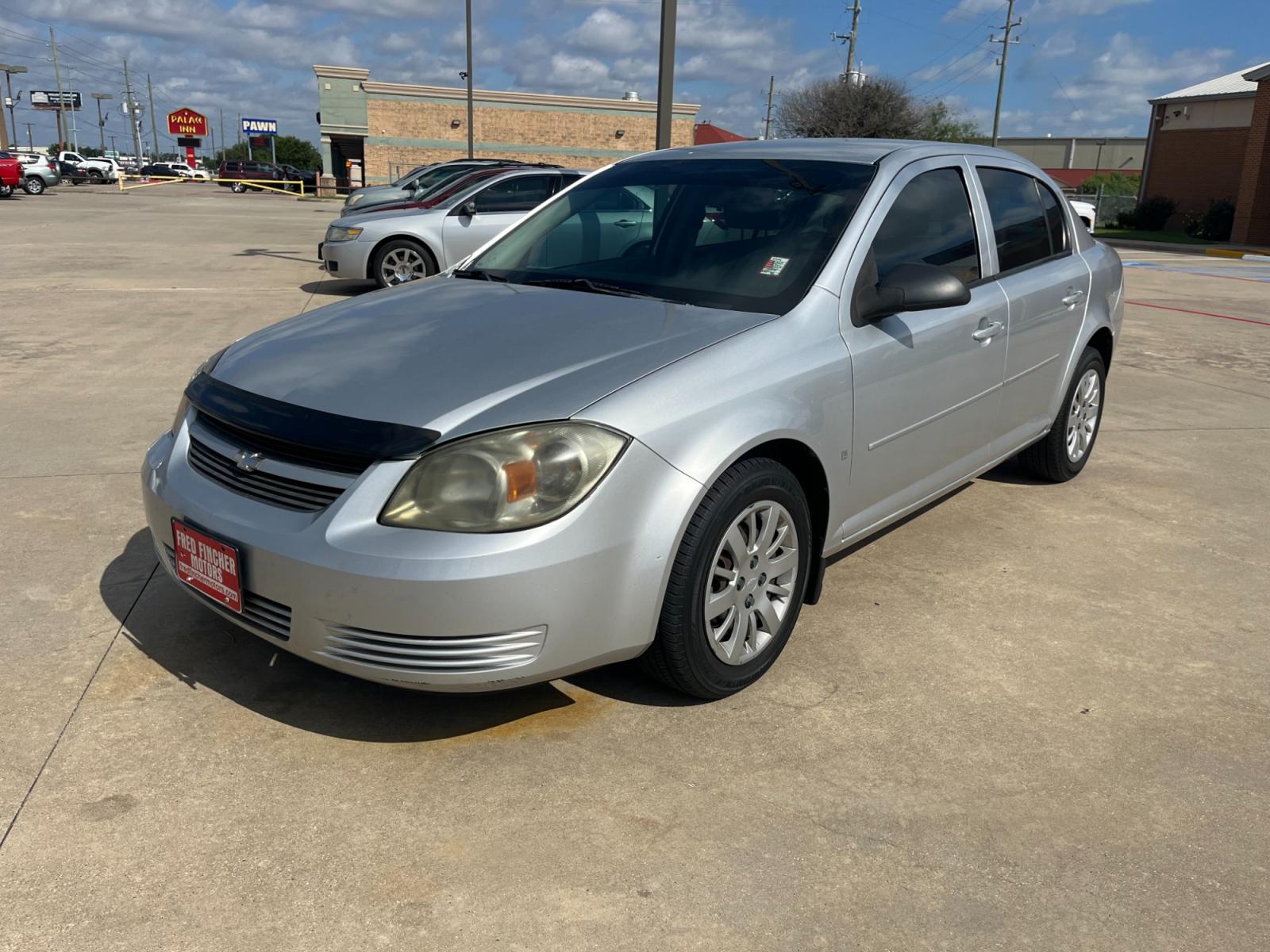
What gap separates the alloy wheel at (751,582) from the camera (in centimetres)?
311

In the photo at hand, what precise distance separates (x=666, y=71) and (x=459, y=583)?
8550 millimetres

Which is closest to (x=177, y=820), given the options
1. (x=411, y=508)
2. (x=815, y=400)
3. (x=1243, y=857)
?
(x=411, y=508)

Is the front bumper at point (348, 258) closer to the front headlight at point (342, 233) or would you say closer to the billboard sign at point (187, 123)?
the front headlight at point (342, 233)

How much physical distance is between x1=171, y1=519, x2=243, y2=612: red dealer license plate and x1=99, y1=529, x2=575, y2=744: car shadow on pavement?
1.30ft

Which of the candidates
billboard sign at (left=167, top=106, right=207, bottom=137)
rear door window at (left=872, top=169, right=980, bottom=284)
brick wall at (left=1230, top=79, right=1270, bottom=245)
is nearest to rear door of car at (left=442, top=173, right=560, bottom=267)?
rear door window at (left=872, top=169, right=980, bottom=284)

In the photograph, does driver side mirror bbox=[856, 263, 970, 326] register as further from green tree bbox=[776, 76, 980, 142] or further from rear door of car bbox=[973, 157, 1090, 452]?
green tree bbox=[776, 76, 980, 142]

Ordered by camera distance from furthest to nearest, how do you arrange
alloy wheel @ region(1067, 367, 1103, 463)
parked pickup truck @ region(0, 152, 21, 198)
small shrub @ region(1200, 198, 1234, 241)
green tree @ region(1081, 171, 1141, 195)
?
green tree @ region(1081, 171, 1141, 195) → parked pickup truck @ region(0, 152, 21, 198) → small shrub @ region(1200, 198, 1234, 241) → alloy wheel @ region(1067, 367, 1103, 463)

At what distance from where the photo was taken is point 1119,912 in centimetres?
242

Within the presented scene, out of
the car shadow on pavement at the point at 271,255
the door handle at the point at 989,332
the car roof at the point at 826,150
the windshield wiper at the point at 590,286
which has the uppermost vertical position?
the car roof at the point at 826,150

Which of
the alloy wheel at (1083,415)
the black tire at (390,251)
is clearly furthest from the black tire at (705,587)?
the black tire at (390,251)

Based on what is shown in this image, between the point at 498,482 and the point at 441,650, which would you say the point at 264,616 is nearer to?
the point at 441,650

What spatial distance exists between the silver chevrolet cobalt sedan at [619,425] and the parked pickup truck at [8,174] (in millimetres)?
37883

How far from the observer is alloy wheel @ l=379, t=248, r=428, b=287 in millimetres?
11789

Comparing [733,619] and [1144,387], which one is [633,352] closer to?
[733,619]
